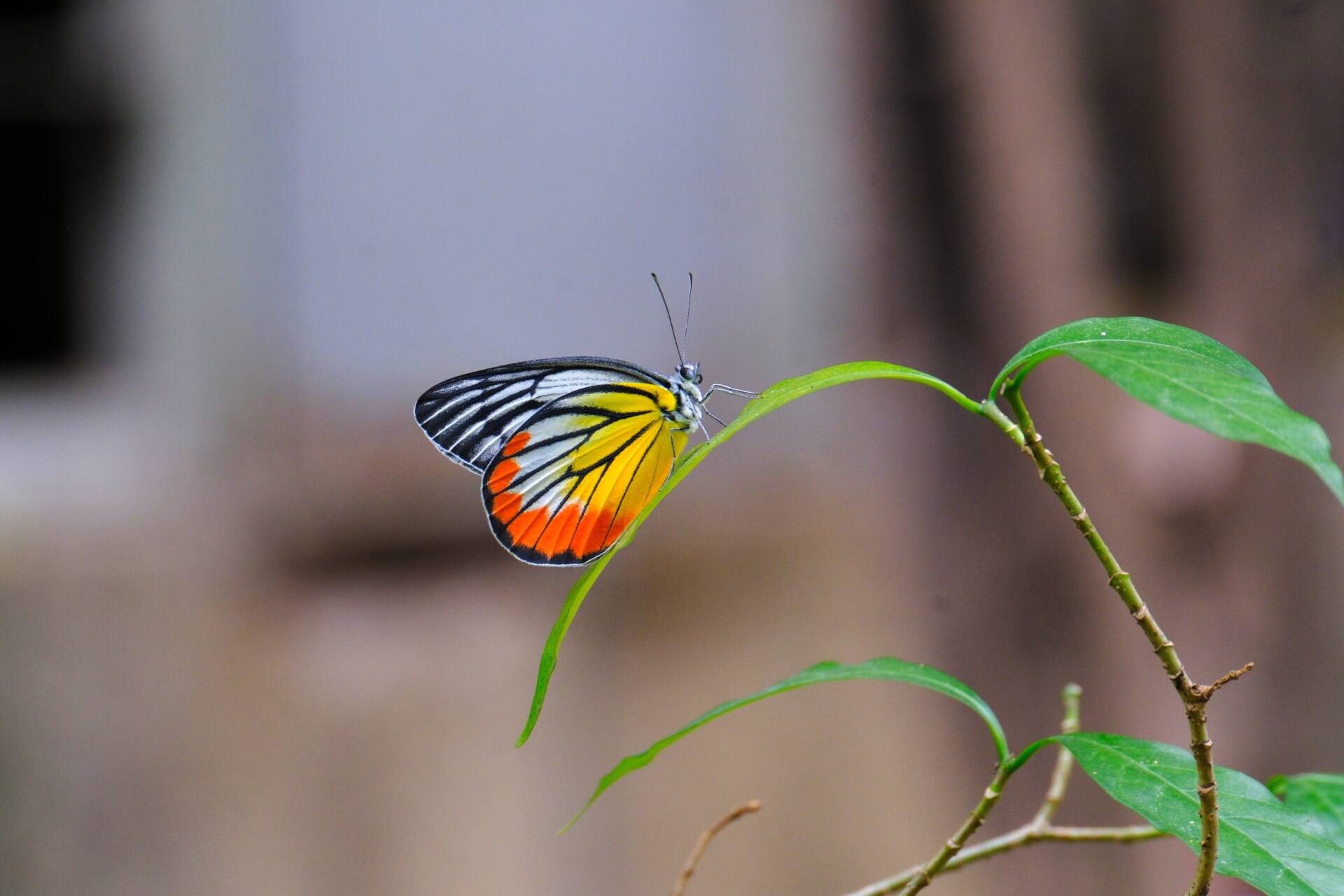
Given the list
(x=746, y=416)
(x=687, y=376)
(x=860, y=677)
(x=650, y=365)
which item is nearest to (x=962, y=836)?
(x=860, y=677)

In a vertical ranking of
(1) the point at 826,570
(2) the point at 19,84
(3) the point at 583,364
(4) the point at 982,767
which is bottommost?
(4) the point at 982,767

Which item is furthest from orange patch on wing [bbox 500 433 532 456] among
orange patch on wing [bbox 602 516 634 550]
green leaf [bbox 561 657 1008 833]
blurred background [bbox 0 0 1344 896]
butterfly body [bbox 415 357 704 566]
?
blurred background [bbox 0 0 1344 896]

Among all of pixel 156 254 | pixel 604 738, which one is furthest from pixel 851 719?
pixel 156 254

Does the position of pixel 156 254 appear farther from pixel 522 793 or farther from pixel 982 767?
pixel 982 767

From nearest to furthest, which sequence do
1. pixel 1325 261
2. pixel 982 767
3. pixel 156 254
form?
pixel 1325 261 → pixel 982 767 → pixel 156 254

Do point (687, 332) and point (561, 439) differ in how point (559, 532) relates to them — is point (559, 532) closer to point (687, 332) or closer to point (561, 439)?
point (561, 439)

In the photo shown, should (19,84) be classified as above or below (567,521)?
above

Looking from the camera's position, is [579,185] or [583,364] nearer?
[583,364]
